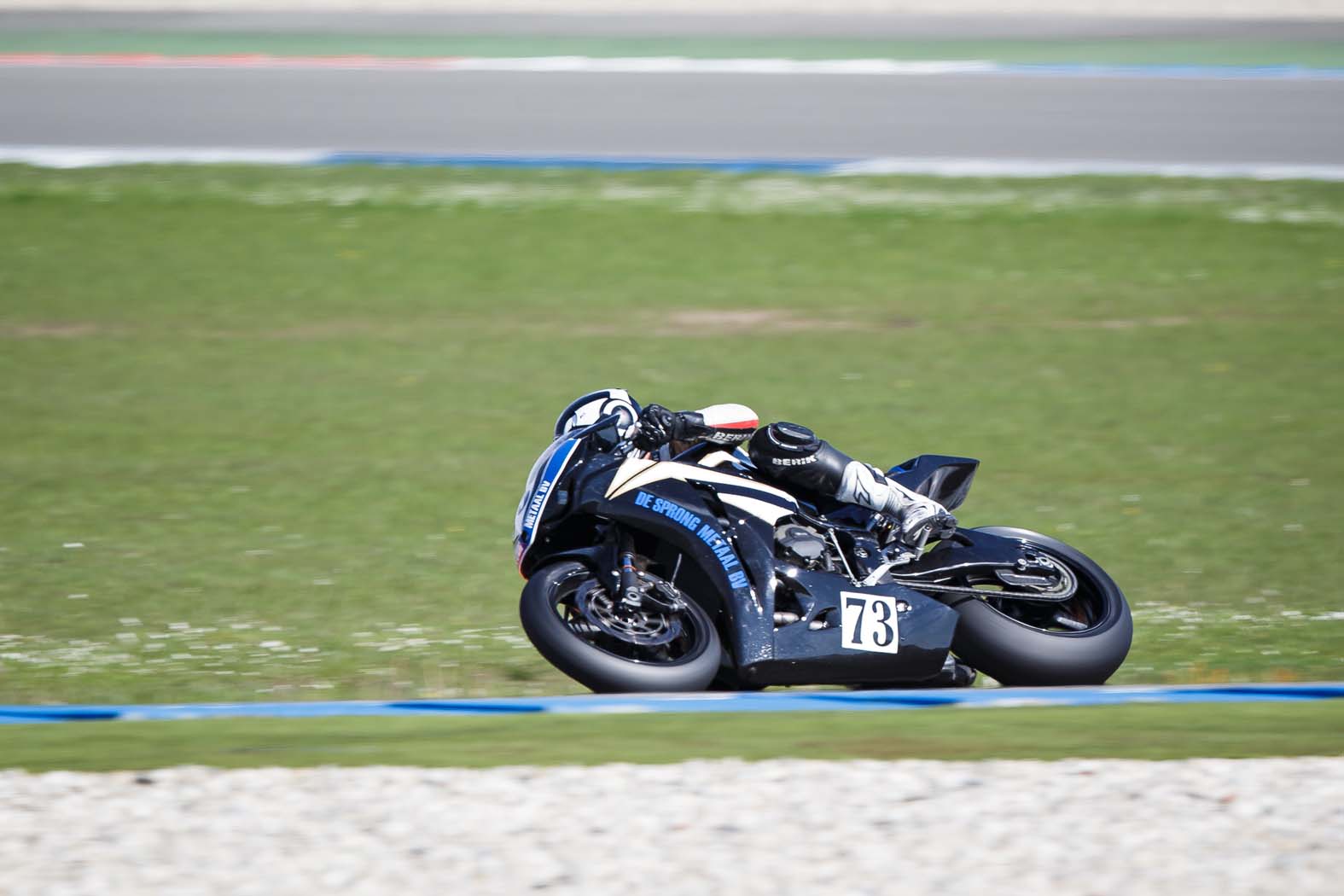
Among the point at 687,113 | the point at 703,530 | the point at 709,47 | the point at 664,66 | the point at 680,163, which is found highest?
the point at 709,47

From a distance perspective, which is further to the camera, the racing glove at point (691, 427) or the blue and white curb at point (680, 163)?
the blue and white curb at point (680, 163)

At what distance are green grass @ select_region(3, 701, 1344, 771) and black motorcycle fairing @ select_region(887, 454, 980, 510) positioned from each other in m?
1.12

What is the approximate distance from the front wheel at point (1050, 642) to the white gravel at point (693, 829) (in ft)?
3.09

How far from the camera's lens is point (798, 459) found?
6539mm

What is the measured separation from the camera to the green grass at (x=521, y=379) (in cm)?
779

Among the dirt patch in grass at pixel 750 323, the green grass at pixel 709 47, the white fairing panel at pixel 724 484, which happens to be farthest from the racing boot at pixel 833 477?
the green grass at pixel 709 47

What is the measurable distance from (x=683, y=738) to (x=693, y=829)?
727 mm

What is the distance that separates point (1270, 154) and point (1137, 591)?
38.8 ft

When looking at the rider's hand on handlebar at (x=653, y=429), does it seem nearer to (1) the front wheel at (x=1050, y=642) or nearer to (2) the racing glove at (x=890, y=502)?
(2) the racing glove at (x=890, y=502)

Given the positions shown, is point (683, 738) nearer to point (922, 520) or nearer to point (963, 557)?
point (922, 520)

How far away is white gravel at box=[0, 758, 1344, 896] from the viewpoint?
478 centimetres

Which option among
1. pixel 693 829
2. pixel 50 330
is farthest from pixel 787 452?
pixel 50 330

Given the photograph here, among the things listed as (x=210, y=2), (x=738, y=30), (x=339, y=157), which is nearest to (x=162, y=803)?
(x=339, y=157)

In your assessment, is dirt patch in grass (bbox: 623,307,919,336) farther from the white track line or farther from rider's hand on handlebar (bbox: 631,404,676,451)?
the white track line
